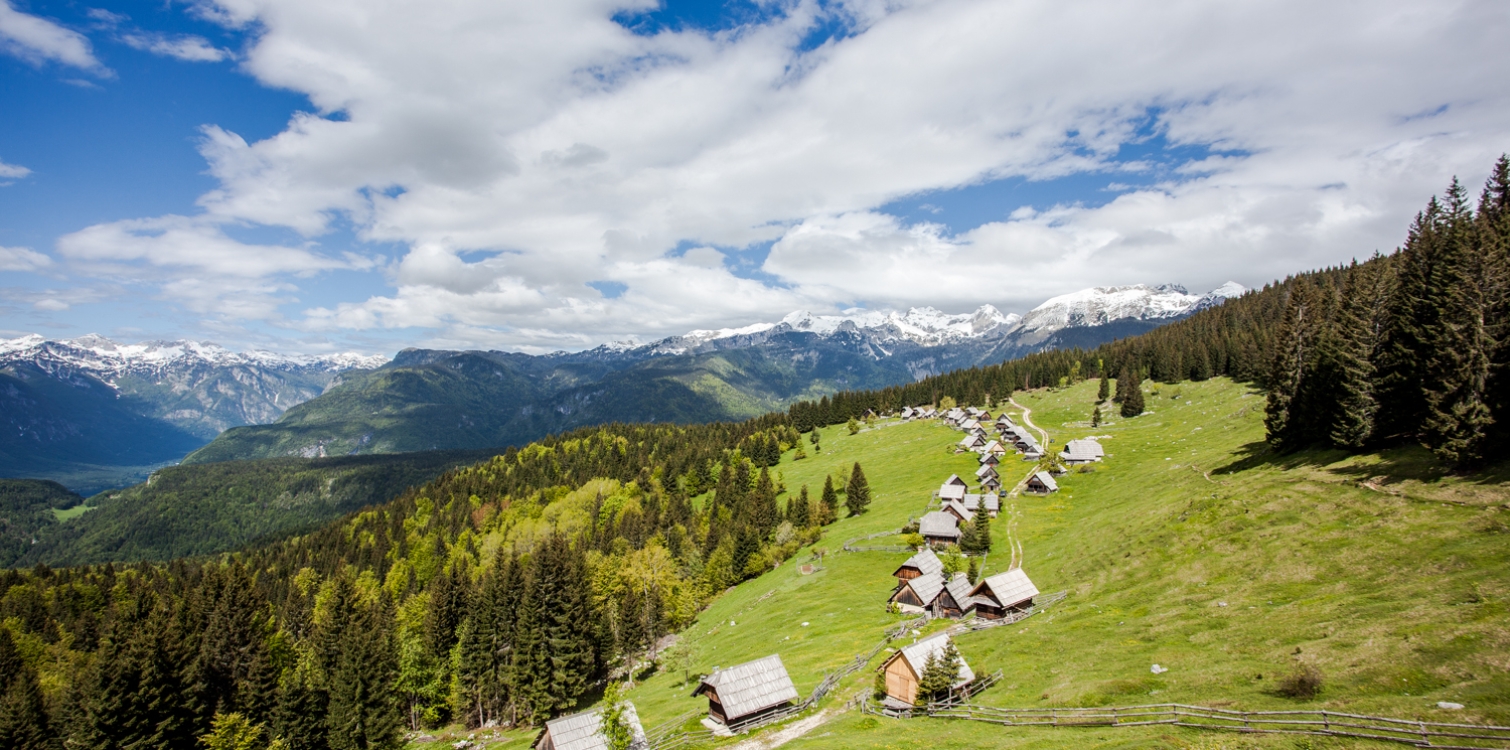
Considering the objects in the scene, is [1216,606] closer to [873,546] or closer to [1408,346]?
[1408,346]

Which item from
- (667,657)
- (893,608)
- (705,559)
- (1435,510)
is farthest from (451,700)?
(1435,510)

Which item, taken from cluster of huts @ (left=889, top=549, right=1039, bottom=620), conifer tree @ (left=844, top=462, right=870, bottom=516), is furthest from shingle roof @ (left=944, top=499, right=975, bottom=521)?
conifer tree @ (left=844, top=462, right=870, bottom=516)

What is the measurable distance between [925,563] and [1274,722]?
44.9 m

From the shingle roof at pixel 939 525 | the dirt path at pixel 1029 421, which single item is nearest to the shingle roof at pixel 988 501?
the shingle roof at pixel 939 525

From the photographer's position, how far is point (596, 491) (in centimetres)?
16125

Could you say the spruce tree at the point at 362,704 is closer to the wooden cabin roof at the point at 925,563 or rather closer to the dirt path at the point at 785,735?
the dirt path at the point at 785,735

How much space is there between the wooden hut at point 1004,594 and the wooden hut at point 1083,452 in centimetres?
5454

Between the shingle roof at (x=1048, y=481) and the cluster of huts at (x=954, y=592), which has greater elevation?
the shingle roof at (x=1048, y=481)

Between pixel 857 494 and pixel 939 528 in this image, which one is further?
pixel 857 494

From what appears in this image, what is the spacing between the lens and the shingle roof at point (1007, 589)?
55.8 metres

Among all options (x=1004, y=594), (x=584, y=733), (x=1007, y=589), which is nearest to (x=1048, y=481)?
(x=1007, y=589)

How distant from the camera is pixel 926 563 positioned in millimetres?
69562

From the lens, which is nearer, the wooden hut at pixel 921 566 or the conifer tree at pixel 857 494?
the wooden hut at pixel 921 566

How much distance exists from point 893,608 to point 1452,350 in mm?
52745
